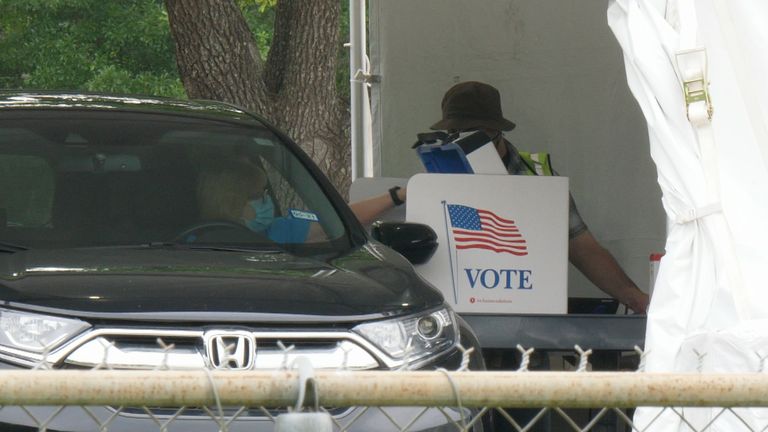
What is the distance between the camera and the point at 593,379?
2.44 meters

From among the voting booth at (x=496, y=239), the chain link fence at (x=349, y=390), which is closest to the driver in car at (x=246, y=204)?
the voting booth at (x=496, y=239)

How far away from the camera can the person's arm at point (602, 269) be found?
665 cm

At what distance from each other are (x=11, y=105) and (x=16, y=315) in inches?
58.9

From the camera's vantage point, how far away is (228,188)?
520cm

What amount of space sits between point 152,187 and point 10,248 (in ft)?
2.29

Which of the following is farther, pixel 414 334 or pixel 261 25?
pixel 261 25

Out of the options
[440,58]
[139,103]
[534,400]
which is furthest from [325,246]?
[440,58]

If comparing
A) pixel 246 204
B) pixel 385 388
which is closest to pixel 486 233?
pixel 246 204

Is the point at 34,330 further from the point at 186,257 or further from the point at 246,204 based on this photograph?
the point at 246,204

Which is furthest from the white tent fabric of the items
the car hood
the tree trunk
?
the tree trunk

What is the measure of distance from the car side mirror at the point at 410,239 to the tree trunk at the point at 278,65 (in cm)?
490

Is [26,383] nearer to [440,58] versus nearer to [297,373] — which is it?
[297,373]

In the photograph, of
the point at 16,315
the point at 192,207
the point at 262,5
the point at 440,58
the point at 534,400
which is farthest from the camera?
the point at 262,5

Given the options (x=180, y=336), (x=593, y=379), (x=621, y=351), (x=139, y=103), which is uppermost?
(x=139, y=103)
